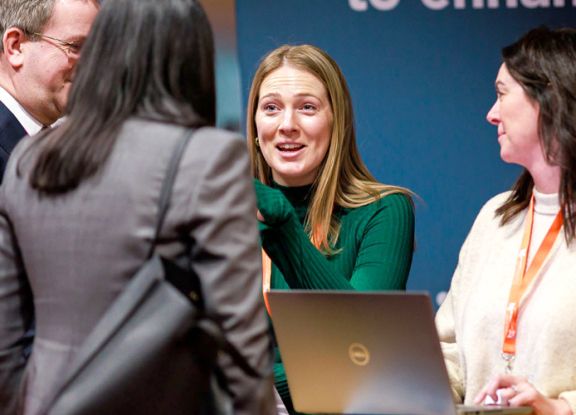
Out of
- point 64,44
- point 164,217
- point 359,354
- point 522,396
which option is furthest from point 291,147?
point 164,217

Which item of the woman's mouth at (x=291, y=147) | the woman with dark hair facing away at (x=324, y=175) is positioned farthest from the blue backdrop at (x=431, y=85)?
the woman's mouth at (x=291, y=147)

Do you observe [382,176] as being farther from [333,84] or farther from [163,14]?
[163,14]

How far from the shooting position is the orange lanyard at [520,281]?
2.45 m

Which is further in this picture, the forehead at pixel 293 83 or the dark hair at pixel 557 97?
the forehead at pixel 293 83

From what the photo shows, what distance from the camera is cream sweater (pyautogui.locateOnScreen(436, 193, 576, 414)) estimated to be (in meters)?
2.38

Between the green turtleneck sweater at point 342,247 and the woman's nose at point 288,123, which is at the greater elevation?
the woman's nose at point 288,123

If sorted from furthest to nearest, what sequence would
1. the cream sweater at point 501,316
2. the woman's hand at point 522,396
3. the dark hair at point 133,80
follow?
the cream sweater at point 501,316 < the woman's hand at point 522,396 < the dark hair at point 133,80

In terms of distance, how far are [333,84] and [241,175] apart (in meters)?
1.50

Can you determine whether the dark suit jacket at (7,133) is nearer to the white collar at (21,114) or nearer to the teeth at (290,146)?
the white collar at (21,114)

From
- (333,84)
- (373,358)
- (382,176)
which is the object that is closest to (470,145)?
(382,176)

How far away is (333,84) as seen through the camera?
3.15 m

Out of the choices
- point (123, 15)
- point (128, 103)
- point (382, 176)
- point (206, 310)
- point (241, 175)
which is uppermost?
point (123, 15)

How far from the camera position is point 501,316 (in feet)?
8.20

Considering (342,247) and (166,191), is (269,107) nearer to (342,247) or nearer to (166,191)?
(342,247)
